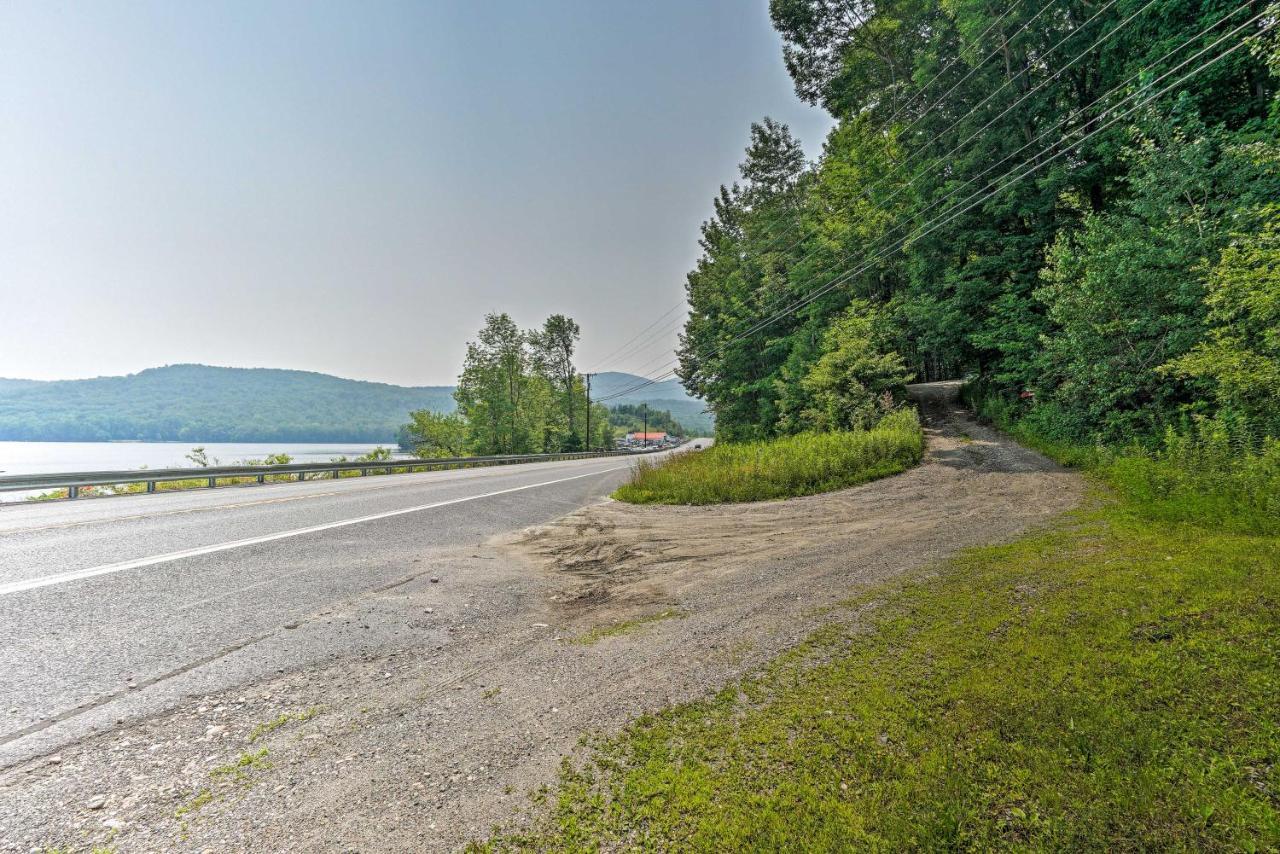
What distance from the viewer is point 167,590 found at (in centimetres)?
357

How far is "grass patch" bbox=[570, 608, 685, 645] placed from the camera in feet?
10.2

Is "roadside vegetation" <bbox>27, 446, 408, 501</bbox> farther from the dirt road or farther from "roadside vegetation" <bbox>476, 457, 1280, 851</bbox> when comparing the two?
"roadside vegetation" <bbox>476, 457, 1280, 851</bbox>

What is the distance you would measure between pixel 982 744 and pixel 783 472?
328 inches

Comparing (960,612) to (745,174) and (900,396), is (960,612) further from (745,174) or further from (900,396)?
(745,174)

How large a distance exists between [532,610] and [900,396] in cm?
1809

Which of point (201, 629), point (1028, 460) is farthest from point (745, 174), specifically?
point (201, 629)

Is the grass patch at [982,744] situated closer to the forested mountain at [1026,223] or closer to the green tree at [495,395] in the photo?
the forested mountain at [1026,223]

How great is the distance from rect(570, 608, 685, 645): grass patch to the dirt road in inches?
0.8

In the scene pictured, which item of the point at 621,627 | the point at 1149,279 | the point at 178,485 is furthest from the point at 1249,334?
the point at 178,485

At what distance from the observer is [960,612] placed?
3.00 metres

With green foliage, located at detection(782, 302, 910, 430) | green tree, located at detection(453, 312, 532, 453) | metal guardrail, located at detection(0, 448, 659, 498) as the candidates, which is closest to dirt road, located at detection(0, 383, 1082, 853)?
green foliage, located at detection(782, 302, 910, 430)

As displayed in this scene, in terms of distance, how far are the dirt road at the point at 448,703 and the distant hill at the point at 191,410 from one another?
56633 millimetres

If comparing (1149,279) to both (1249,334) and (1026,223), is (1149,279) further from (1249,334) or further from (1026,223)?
(1026,223)

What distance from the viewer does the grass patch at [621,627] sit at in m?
3.10
